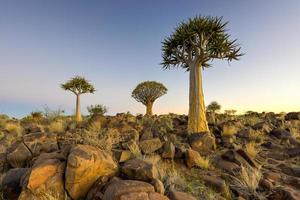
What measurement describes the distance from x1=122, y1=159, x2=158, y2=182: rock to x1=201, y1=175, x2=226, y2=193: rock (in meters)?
1.71

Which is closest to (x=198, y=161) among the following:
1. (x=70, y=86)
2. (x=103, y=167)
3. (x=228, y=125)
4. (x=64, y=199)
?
(x=103, y=167)

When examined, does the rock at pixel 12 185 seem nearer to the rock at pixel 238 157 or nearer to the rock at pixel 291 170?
the rock at pixel 238 157

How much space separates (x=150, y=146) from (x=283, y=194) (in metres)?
3.79

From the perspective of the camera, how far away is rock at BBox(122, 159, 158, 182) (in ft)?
15.9

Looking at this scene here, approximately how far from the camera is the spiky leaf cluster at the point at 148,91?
27.6m

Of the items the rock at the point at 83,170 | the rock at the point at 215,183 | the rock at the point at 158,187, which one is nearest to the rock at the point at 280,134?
the rock at the point at 215,183

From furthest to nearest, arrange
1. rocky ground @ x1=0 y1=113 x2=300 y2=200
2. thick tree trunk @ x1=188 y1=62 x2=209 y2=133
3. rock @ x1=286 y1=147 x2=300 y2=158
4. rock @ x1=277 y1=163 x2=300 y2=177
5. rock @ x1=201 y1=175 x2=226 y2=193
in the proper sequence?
thick tree trunk @ x1=188 y1=62 x2=209 y2=133 → rock @ x1=286 y1=147 x2=300 y2=158 → rock @ x1=277 y1=163 x2=300 y2=177 → rock @ x1=201 y1=175 x2=226 y2=193 → rocky ground @ x1=0 y1=113 x2=300 y2=200

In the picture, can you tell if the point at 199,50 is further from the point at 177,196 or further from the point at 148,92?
the point at 148,92

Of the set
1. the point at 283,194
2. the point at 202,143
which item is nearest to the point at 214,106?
the point at 202,143

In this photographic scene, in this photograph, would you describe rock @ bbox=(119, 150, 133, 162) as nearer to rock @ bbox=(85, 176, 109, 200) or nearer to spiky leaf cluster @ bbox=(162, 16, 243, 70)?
rock @ bbox=(85, 176, 109, 200)

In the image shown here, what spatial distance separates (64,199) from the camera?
457 cm

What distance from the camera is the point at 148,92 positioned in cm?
2747

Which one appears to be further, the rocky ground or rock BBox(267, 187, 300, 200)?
rock BBox(267, 187, 300, 200)

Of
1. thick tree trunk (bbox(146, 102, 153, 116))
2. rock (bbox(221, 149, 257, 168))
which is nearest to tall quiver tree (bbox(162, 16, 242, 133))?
rock (bbox(221, 149, 257, 168))
